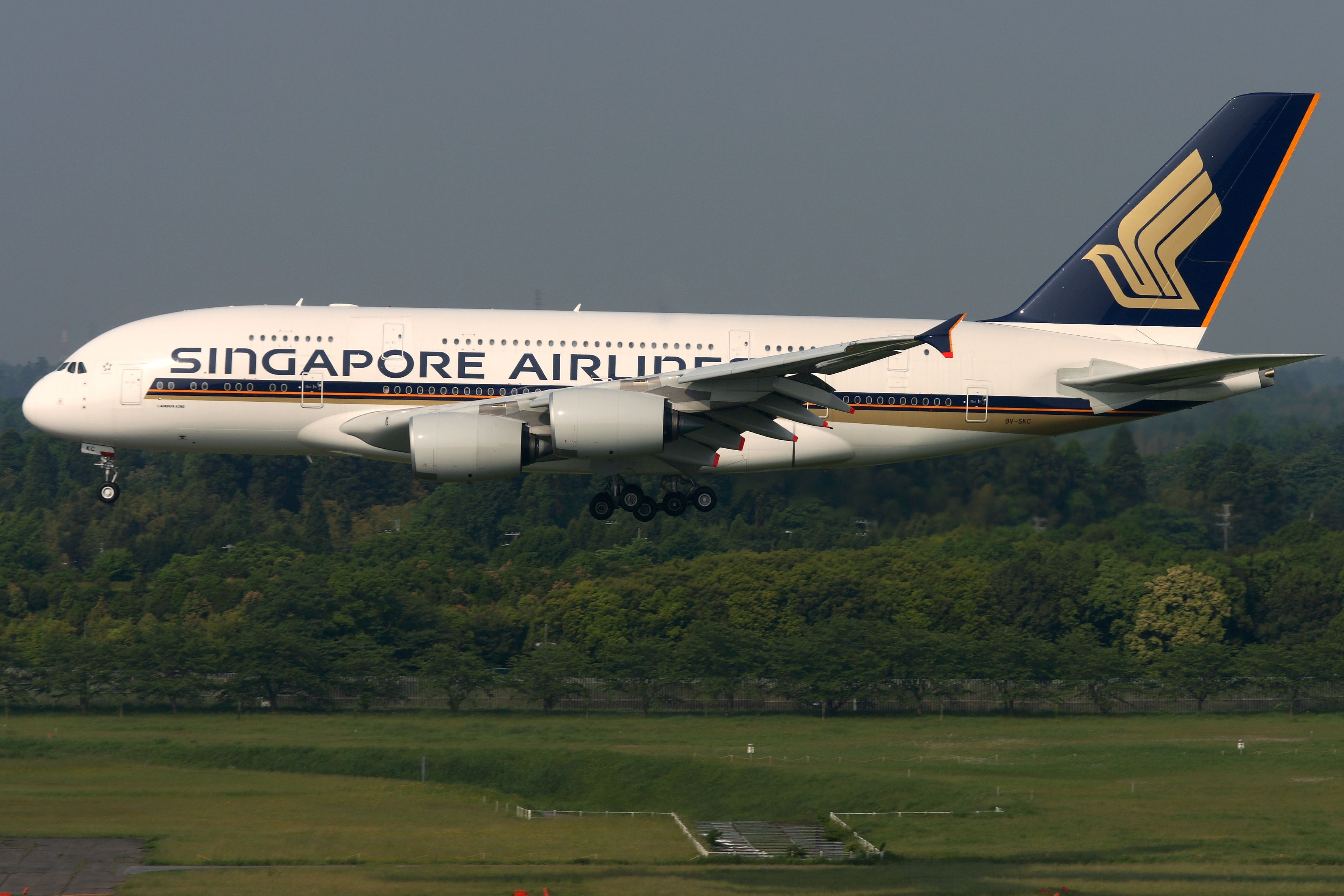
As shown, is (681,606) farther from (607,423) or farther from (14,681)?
(607,423)

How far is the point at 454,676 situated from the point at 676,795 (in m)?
25.5

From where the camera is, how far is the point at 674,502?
37031 mm

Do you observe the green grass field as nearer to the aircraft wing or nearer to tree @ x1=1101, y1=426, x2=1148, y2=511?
tree @ x1=1101, y1=426, x2=1148, y2=511

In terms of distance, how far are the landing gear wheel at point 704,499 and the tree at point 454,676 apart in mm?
76342

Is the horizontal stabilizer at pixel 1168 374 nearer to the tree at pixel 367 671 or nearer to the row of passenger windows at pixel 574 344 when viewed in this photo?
the row of passenger windows at pixel 574 344

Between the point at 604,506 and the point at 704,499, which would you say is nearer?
the point at 604,506

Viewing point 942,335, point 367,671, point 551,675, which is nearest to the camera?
point 942,335

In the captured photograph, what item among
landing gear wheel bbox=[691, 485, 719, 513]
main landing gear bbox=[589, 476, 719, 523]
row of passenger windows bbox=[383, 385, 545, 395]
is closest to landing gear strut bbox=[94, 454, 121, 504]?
row of passenger windows bbox=[383, 385, 545, 395]

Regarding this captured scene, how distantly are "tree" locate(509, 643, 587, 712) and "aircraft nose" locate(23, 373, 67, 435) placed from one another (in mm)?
77009

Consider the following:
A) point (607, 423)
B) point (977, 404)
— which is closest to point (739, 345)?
point (607, 423)

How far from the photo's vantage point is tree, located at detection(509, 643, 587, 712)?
368 ft

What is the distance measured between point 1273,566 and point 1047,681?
61.7 feet

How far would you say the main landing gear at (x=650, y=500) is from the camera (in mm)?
36531

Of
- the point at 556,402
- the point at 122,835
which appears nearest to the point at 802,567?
the point at 122,835
